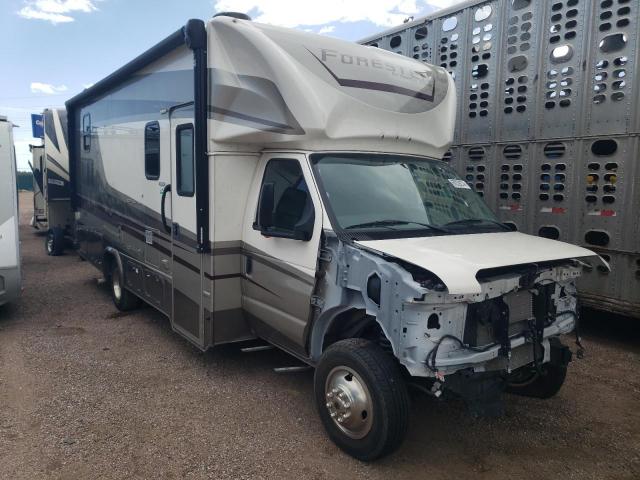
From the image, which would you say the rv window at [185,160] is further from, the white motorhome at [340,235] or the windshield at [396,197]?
the windshield at [396,197]

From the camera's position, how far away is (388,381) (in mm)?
3490

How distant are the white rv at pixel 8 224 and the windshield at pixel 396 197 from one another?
4556 millimetres

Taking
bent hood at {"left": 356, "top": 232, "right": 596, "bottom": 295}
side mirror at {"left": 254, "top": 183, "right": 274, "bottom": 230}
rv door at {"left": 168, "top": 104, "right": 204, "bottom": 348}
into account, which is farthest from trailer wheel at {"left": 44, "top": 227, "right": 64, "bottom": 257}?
bent hood at {"left": 356, "top": 232, "right": 596, "bottom": 295}

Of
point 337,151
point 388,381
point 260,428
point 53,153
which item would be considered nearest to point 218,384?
point 260,428

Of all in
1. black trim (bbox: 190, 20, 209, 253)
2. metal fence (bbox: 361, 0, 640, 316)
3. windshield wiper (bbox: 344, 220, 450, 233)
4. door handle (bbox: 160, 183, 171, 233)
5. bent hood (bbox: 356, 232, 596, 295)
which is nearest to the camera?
bent hood (bbox: 356, 232, 596, 295)

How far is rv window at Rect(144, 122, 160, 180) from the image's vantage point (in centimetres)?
582

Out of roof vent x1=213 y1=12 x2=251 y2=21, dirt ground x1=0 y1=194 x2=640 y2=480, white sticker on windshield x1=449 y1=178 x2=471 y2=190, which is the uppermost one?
roof vent x1=213 y1=12 x2=251 y2=21

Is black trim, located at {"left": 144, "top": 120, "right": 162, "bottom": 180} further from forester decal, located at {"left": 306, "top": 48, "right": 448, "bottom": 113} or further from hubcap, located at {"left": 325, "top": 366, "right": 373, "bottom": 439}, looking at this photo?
hubcap, located at {"left": 325, "top": 366, "right": 373, "bottom": 439}

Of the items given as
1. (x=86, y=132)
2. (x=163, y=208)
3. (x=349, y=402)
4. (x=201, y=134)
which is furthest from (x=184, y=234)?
(x=86, y=132)

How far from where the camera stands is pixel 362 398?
11.9 ft

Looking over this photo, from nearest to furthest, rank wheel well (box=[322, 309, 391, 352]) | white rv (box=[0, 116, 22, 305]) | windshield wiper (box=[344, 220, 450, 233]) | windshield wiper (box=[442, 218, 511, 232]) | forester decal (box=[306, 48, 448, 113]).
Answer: wheel well (box=[322, 309, 391, 352])
windshield wiper (box=[344, 220, 450, 233])
windshield wiper (box=[442, 218, 511, 232])
forester decal (box=[306, 48, 448, 113])
white rv (box=[0, 116, 22, 305])

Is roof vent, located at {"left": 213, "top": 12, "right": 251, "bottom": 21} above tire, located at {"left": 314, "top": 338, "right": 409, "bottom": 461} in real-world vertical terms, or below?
above

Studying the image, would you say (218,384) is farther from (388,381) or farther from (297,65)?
(297,65)

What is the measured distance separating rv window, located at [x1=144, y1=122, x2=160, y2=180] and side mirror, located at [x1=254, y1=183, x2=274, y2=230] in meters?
2.06
